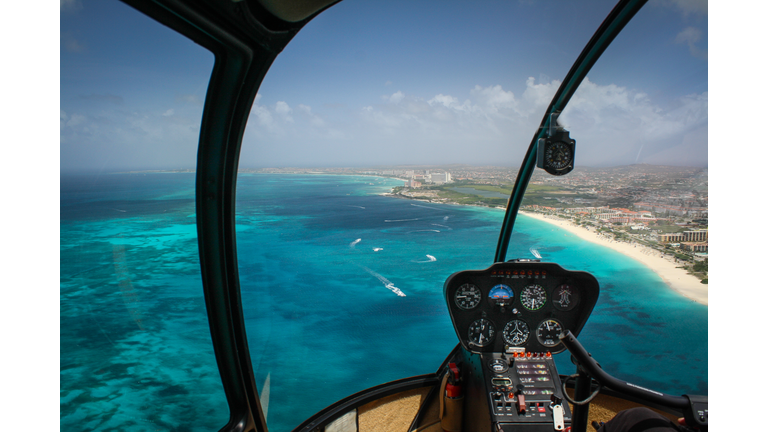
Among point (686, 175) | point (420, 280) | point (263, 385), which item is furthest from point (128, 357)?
point (420, 280)

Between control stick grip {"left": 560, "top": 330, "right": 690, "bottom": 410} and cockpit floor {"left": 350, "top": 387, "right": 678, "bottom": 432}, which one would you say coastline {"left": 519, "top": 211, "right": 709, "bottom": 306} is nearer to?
cockpit floor {"left": 350, "top": 387, "right": 678, "bottom": 432}

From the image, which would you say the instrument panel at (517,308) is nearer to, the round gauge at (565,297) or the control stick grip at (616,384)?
the round gauge at (565,297)

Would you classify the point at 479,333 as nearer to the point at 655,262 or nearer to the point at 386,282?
the point at 655,262

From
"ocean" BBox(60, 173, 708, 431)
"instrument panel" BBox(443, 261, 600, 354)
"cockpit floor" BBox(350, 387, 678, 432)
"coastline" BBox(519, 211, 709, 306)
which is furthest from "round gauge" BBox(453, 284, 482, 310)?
"coastline" BBox(519, 211, 709, 306)

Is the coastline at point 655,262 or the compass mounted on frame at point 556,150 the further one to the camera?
the coastline at point 655,262

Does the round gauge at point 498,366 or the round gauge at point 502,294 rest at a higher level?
the round gauge at point 502,294

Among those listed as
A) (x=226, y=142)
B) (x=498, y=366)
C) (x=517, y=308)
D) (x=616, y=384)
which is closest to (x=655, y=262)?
(x=517, y=308)

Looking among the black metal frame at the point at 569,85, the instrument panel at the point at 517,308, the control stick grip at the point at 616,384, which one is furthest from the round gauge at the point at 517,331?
the control stick grip at the point at 616,384
